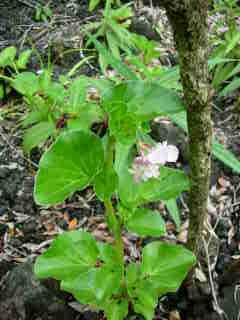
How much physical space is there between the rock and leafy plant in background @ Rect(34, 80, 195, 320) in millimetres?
198

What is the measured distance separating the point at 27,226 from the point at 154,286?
547 millimetres

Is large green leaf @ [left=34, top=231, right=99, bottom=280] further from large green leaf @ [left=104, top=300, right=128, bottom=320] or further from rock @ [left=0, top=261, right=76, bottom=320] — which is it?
rock @ [left=0, top=261, right=76, bottom=320]

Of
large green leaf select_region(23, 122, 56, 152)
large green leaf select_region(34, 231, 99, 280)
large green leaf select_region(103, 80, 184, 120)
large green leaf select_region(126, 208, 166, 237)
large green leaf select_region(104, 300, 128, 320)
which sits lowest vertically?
large green leaf select_region(104, 300, 128, 320)

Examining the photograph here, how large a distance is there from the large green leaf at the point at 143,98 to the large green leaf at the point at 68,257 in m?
0.29

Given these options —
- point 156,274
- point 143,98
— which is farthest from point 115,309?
point 143,98

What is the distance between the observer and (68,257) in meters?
0.85

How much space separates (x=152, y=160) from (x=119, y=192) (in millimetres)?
90

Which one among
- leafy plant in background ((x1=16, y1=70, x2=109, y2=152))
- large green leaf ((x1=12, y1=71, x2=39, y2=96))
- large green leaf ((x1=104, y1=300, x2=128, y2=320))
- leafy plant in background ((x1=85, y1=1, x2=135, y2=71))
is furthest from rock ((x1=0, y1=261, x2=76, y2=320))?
leafy plant in background ((x1=85, y1=1, x2=135, y2=71))

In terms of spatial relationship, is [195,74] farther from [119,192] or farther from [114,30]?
[114,30]

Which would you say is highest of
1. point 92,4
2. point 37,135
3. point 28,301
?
point 92,4

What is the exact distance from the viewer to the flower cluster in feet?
2.61

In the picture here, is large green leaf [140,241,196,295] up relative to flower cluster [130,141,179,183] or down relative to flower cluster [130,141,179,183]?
down

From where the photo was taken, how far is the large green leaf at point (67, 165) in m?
0.67

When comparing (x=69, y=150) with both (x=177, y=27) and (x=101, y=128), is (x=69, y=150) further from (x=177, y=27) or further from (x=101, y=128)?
(x=101, y=128)
